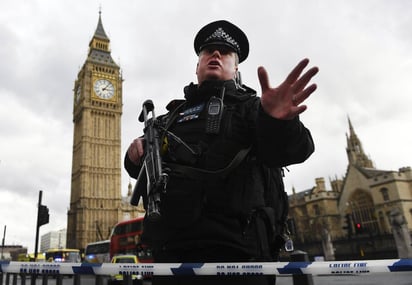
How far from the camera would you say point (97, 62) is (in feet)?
230

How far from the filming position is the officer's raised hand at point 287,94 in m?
1.78

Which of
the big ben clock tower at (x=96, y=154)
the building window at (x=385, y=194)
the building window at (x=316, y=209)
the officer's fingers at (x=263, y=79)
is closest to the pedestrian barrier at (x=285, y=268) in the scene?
the officer's fingers at (x=263, y=79)

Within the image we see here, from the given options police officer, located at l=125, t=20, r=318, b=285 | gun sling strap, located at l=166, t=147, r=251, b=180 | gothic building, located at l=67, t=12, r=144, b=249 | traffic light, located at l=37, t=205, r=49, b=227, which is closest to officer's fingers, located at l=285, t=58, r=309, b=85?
police officer, located at l=125, t=20, r=318, b=285

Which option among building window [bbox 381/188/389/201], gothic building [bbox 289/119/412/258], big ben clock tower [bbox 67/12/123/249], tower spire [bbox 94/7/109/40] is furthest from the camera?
tower spire [bbox 94/7/109/40]

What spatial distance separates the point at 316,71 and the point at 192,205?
1000 mm

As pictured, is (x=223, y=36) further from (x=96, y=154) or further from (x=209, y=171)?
(x=96, y=154)

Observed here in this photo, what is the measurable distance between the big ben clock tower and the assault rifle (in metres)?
62.8

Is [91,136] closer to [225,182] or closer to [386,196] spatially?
[386,196]

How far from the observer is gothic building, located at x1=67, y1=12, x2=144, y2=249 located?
63.2 meters

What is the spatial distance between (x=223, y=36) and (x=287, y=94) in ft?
3.41

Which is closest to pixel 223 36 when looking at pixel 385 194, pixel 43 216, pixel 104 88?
pixel 43 216

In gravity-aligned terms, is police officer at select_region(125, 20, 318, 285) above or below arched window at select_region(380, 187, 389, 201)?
below

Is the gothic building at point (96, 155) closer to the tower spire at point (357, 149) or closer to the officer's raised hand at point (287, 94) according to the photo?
the tower spire at point (357, 149)

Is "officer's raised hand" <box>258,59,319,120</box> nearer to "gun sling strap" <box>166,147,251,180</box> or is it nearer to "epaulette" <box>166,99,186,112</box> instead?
"gun sling strap" <box>166,147,251,180</box>
